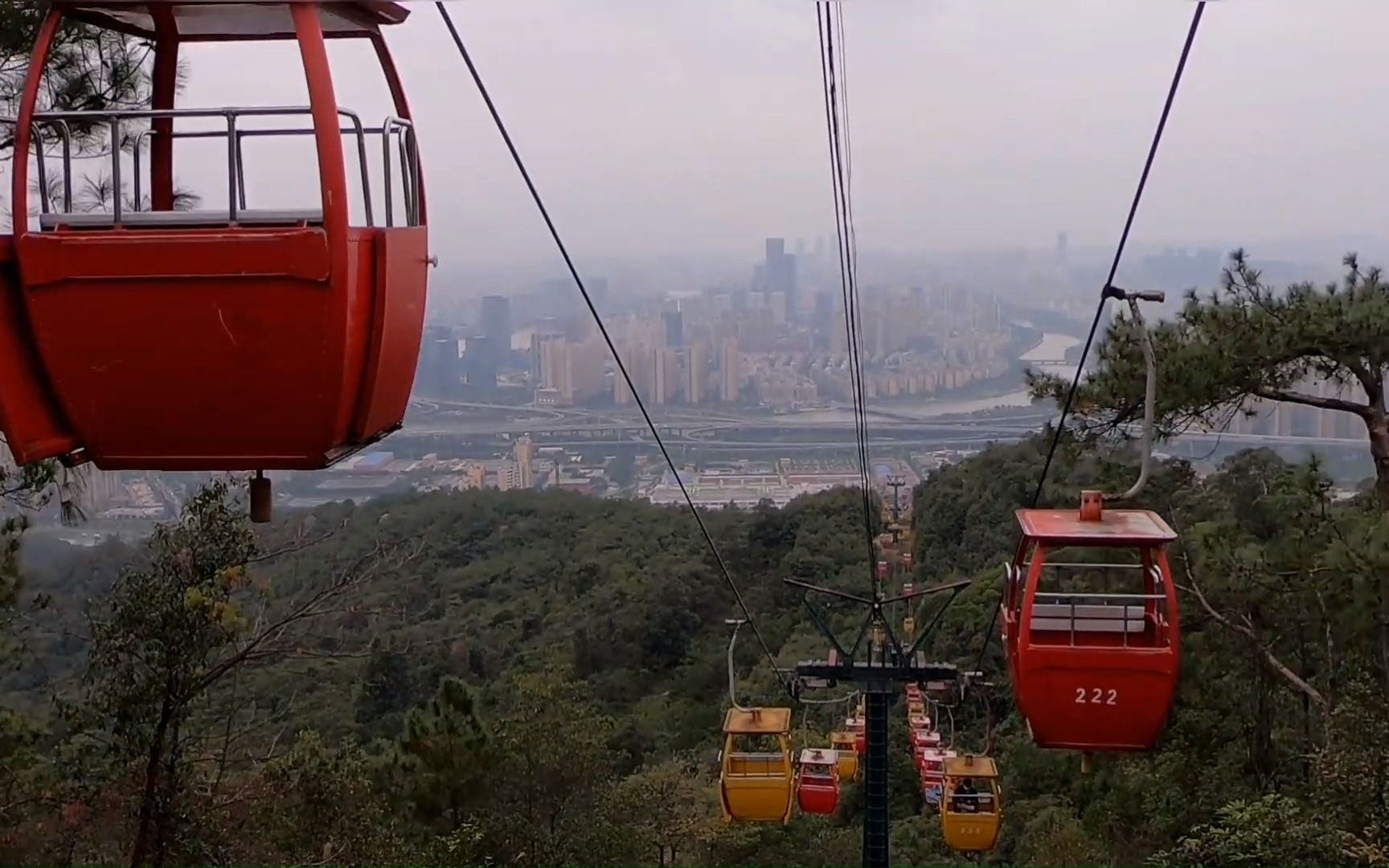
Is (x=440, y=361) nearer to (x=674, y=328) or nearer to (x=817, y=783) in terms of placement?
(x=817, y=783)

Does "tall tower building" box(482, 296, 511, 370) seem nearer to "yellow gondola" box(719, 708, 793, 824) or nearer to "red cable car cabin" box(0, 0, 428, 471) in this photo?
"yellow gondola" box(719, 708, 793, 824)

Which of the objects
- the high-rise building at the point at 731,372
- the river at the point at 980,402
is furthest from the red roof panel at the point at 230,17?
the high-rise building at the point at 731,372

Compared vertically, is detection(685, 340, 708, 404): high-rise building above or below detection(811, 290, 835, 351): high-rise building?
below

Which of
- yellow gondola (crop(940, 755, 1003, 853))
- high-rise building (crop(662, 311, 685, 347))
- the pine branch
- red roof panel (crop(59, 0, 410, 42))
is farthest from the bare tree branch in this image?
high-rise building (crop(662, 311, 685, 347))

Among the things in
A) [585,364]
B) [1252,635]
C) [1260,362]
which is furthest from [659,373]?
[1260,362]

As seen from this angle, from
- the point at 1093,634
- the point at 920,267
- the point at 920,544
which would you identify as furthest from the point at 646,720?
the point at 1093,634

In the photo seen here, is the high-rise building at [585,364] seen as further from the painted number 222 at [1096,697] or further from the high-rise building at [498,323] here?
the painted number 222 at [1096,697]
